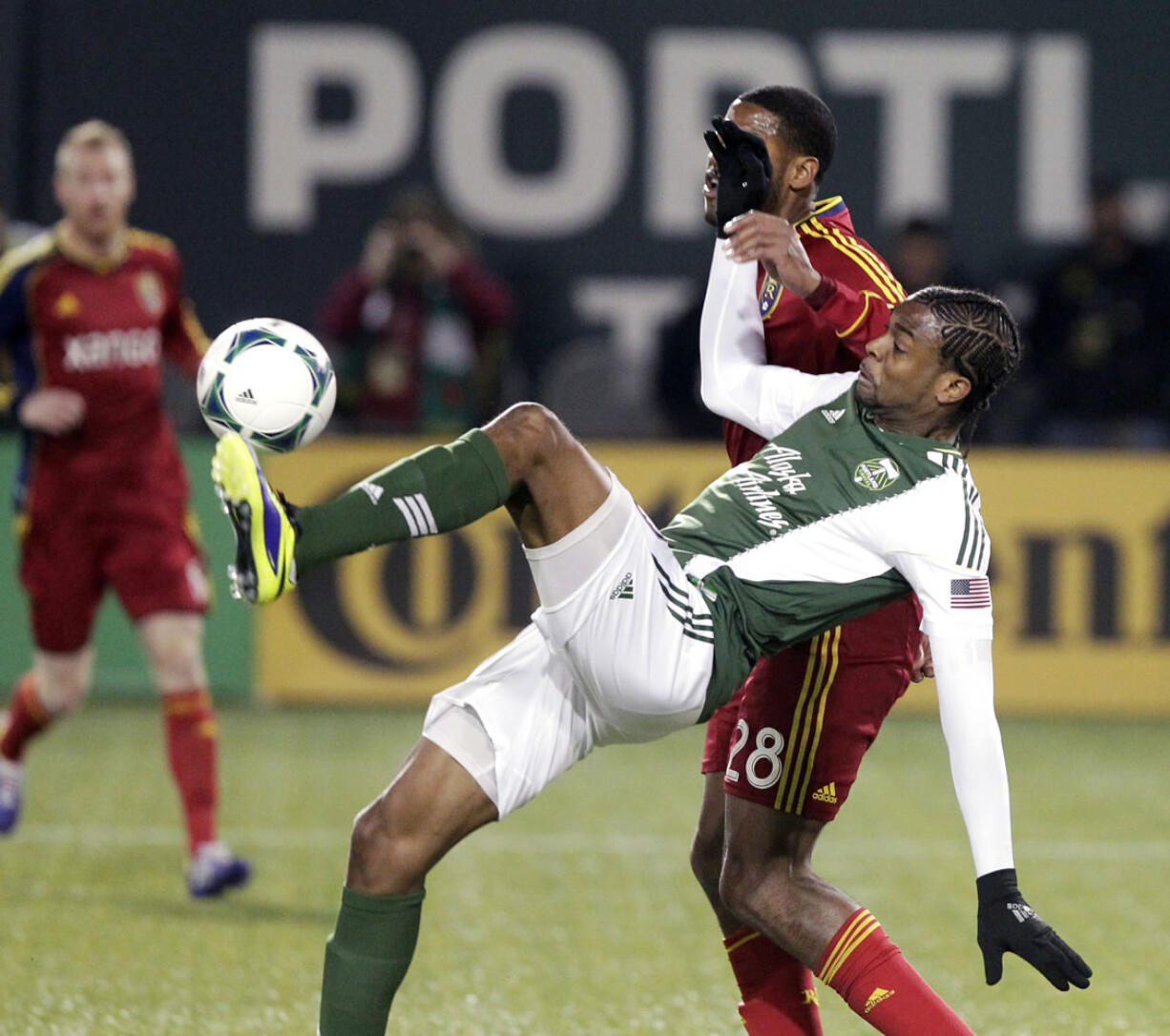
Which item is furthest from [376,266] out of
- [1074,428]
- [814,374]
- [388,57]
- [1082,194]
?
[814,374]

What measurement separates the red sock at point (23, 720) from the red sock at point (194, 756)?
Answer: 482 mm

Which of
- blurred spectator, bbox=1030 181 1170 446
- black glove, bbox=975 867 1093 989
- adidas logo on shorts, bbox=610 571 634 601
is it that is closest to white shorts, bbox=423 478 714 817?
adidas logo on shorts, bbox=610 571 634 601

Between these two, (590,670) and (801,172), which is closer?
(590,670)

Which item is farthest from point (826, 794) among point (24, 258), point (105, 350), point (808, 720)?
point (24, 258)

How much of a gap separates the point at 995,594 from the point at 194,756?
4.69 metres

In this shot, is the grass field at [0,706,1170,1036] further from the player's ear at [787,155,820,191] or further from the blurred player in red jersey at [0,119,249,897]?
the player's ear at [787,155,820,191]

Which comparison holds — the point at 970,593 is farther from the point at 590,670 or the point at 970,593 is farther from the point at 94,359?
the point at 94,359

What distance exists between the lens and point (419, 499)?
9.92ft

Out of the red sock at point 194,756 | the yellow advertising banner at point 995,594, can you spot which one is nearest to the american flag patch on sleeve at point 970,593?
the red sock at point 194,756

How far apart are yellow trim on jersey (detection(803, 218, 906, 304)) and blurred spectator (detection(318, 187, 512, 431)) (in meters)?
5.96

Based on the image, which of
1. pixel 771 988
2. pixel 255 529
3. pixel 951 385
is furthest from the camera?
pixel 771 988

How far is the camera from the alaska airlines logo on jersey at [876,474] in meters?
3.32

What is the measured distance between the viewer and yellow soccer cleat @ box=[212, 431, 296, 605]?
9.37ft

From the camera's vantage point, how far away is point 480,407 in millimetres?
9805
